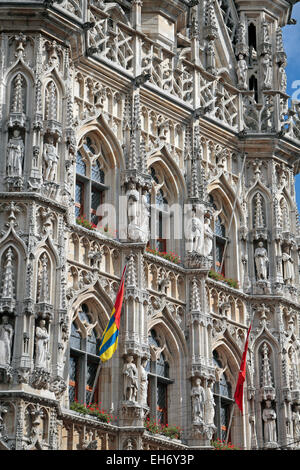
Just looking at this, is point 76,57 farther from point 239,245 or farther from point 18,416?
point 18,416

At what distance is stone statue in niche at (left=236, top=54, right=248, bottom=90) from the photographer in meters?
32.3

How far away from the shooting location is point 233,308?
2964cm

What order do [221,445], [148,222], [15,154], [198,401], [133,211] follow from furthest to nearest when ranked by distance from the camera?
[148,222] → [133,211] → [221,445] → [198,401] → [15,154]

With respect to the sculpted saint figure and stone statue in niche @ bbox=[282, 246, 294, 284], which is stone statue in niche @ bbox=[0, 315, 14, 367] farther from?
stone statue in niche @ bbox=[282, 246, 294, 284]

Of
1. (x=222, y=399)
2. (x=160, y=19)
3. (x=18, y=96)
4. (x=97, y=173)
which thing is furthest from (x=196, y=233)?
(x=160, y=19)

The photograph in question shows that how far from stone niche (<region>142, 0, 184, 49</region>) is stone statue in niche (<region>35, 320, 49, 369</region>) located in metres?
9.50

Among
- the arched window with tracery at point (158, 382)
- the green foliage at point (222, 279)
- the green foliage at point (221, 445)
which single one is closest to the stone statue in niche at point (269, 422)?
the green foliage at point (221, 445)

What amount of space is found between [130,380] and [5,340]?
130 inches

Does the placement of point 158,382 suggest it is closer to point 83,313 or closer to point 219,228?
point 83,313

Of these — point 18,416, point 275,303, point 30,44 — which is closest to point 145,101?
point 30,44

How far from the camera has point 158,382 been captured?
27.3 m

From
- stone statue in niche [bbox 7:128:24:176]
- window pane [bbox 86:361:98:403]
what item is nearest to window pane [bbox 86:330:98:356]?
window pane [bbox 86:361:98:403]

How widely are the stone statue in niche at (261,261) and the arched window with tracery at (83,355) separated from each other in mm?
5378

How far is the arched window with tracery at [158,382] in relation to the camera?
88.7 feet
